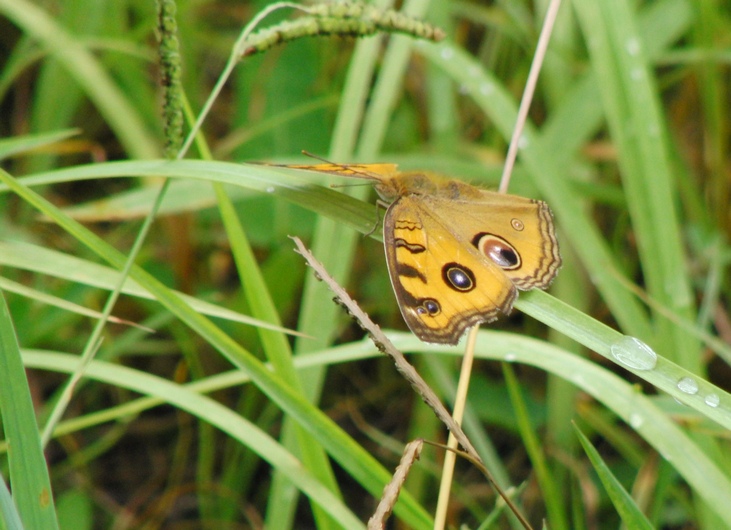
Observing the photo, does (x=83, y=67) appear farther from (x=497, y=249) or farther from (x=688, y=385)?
(x=688, y=385)

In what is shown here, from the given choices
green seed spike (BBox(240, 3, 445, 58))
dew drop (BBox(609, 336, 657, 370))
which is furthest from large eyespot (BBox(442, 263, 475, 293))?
green seed spike (BBox(240, 3, 445, 58))

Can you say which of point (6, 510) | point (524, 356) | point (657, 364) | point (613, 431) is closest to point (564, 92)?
point (613, 431)

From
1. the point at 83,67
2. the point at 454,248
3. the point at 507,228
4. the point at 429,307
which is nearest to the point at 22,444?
the point at 429,307

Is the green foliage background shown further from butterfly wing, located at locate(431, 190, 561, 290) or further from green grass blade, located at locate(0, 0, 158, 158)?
butterfly wing, located at locate(431, 190, 561, 290)

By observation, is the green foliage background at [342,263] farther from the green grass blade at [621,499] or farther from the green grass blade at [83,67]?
the green grass blade at [621,499]

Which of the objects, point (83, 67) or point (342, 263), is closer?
point (342, 263)

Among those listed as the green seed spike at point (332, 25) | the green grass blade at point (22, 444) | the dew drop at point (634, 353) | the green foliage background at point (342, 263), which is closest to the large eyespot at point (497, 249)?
the green foliage background at point (342, 263)

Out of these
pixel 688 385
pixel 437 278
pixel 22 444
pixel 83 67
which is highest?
pixel 83 67
